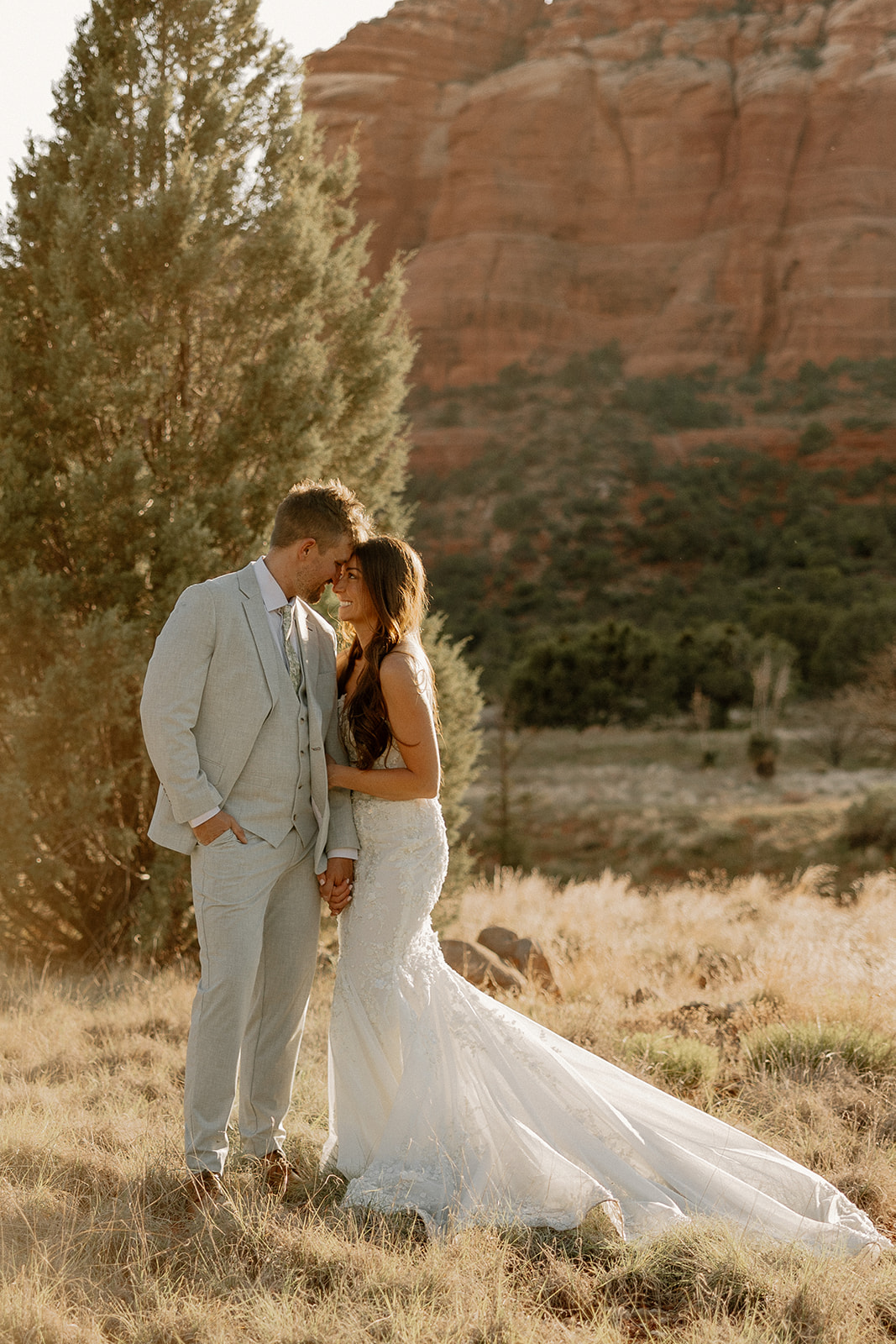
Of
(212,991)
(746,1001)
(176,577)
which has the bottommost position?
(746,1001)

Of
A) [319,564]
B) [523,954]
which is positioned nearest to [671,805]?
[523,954]

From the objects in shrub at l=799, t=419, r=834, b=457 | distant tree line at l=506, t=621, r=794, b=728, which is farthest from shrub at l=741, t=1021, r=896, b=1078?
shrub at l=799, t=419, r=834, b=457

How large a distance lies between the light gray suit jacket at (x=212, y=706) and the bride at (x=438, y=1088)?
0.22 metres

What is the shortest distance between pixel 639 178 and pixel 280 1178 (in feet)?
291

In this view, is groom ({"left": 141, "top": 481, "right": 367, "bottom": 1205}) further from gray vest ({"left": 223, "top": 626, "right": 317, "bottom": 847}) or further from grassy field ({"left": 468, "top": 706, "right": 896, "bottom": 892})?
grassy field ({"left": 468, "top": 706, "right": 896, "bottom": 892})

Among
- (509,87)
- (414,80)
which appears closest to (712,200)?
(509,87)

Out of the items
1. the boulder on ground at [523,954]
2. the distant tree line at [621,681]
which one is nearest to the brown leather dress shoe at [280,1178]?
the boulder on ground at [523,954]

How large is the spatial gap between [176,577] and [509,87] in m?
90.9

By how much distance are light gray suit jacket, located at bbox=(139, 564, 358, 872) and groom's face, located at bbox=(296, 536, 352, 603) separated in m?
0.16

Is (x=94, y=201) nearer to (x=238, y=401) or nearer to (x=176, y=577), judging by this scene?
(x=238, y=401)

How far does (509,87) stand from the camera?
274ft

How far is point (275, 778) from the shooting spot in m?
3.21

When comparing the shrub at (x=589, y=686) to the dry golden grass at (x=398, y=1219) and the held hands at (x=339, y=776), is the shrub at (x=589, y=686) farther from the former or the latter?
the held hands at (x=339, y=776)

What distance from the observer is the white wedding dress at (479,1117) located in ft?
9.78
